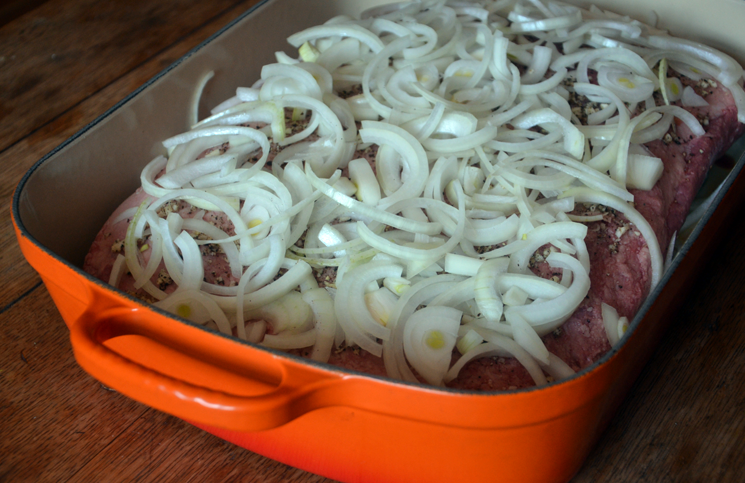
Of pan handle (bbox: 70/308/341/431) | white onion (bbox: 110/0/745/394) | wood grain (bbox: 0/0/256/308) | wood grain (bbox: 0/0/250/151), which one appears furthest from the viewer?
wood grain (bbox: 0/0/250/151)

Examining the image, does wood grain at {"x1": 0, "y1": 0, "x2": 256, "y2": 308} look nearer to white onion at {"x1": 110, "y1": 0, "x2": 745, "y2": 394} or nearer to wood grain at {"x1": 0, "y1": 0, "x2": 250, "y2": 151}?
wood grain at {"x1": 0, "y1": 0, "x2": 250, "y2": 151}

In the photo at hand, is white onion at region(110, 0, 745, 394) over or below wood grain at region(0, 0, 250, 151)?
below

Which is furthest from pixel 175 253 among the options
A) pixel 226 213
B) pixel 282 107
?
pixel 282 107

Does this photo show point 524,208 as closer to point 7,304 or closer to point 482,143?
point 482,143

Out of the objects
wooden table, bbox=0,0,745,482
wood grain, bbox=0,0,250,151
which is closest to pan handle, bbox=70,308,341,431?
wooden table, bbox=0,0,745,482

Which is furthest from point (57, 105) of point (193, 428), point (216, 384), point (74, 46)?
point (216, 384)

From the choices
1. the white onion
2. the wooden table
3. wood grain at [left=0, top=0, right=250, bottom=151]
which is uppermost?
wood grain at [left=0, top=0, right=250, bottom=151]

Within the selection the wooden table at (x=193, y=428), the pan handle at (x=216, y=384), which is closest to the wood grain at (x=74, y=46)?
the wooden table at (x=193, y=428)

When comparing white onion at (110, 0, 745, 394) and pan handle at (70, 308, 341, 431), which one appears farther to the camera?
white onion at (110, 0, 745, 394)
